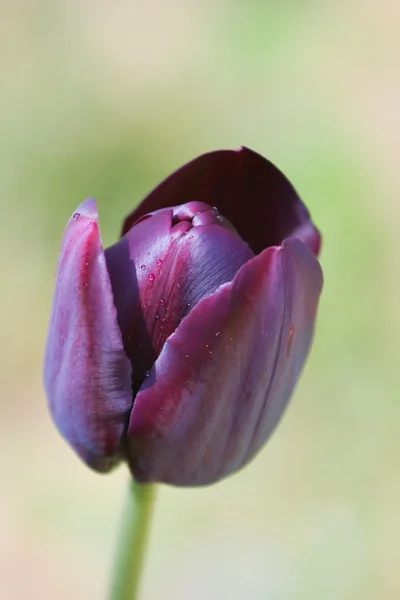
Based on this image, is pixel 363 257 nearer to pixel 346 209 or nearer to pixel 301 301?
pixel 346 209

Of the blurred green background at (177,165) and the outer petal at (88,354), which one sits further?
the blurred green background at (177,165)

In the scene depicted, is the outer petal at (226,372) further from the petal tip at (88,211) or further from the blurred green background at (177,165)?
the blurred green background at (177,165)

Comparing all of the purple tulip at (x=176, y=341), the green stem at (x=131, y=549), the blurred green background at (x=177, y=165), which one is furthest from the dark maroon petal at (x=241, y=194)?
the blurred green background at (x=177, y=165)

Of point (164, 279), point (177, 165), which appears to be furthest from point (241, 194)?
point (177, 165)

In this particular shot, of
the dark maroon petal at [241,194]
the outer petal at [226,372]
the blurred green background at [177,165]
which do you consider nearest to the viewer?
the outer petal at [226,372]

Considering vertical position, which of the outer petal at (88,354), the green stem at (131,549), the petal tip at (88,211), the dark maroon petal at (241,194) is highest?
the dark maroon petal at (241,194)

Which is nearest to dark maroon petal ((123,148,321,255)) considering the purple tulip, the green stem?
the purple tulip

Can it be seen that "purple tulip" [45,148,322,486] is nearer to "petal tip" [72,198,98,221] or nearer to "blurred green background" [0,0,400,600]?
"petal tip" [72,198,98,221]
